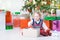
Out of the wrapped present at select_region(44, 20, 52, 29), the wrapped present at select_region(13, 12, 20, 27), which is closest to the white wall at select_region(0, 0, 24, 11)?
the wrapped present at select_region(13, 12, 20, 27)

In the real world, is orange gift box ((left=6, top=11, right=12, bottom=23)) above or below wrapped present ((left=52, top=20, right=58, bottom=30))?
above

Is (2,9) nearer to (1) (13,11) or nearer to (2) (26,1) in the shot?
(1) (13,11)

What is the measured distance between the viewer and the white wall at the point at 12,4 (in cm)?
115

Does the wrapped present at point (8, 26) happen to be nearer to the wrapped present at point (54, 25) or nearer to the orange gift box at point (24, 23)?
the orange gift box at point (24, 23)

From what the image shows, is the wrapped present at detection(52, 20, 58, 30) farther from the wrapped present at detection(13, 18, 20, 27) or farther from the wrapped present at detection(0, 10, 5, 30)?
the wrapped present at detection(0, 10, 5, 30)

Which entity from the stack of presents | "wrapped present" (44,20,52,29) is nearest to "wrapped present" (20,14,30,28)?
the stack of presents

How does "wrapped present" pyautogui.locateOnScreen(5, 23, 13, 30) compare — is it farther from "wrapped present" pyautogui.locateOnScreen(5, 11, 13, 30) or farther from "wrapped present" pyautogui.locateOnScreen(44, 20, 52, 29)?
"wrapped present" pyautogui.locateOnScreen(44, 20, 52, 29)

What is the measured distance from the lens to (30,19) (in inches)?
45.5

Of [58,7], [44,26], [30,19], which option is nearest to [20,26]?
[30,19]

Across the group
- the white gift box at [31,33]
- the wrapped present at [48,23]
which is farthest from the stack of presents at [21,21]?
the white gift box at [31,33]

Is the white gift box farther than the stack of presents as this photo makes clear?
No

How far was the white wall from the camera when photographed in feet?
3.78

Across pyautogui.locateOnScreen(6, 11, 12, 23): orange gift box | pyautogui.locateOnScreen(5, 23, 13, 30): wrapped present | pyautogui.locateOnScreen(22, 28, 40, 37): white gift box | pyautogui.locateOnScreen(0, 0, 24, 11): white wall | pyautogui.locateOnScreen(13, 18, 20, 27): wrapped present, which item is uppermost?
pyautogui.locateOnScreen(0, 0, 24, 11): white wall

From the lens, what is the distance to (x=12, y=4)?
3.82 ft
